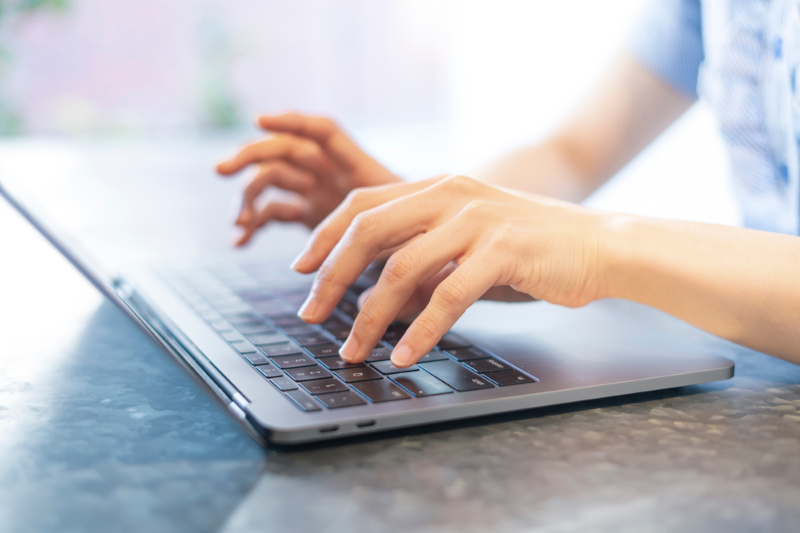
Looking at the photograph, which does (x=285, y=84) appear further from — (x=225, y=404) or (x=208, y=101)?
(x=225, y=404)

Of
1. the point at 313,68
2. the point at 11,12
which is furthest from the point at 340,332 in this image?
the point at 313,68

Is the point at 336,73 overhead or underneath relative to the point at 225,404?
overhead

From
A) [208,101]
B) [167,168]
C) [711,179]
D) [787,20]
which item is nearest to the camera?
[787,20]

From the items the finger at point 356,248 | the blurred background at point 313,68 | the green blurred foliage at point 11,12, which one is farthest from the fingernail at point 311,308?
the green blurred foliage at point 11,12

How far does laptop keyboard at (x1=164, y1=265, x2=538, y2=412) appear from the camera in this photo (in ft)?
1.34

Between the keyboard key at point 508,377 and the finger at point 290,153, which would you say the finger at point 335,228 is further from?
the finger at point 290,153

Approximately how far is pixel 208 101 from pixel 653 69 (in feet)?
20.5

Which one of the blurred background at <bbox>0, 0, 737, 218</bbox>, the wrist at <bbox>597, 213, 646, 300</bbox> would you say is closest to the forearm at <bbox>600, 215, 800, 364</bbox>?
the wrist at <bbox>597, 213, 646, 300</bbox>

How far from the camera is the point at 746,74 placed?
2.93ft

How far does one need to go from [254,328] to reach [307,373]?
0.12m

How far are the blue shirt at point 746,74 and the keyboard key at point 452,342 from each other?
551 mm

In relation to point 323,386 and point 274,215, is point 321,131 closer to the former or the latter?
point 274,215

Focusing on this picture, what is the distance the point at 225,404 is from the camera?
1.26 feet

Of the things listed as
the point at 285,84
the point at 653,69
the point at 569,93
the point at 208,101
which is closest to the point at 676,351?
the point at 653,69
